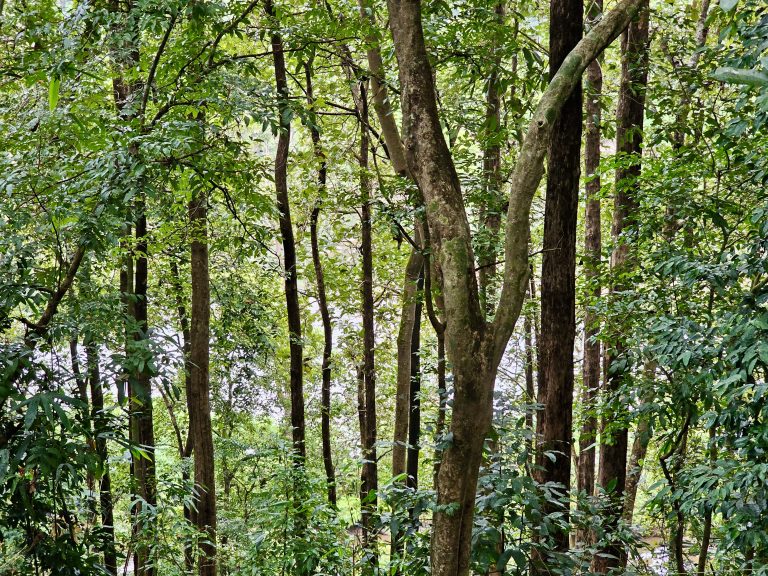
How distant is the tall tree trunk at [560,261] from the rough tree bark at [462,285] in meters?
1.18

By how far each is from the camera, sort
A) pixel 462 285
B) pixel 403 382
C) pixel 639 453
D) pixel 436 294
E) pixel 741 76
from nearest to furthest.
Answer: pixel 741 76 < pixel 462 285 < pixel 436 294 < pixel 639 453 < pixel 403 382

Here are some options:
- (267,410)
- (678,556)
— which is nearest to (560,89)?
(678,556)

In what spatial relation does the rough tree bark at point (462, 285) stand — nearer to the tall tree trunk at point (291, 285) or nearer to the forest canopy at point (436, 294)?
the forest canopy at point (436, 294)

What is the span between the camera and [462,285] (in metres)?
3.29

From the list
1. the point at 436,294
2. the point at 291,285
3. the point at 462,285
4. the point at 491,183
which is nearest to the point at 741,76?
the point at 462,285

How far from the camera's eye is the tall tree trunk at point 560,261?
4602 millimetres

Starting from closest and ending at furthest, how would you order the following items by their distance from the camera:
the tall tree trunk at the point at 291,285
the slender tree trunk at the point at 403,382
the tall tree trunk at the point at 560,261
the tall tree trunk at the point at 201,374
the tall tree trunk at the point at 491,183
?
the tall tree trunk at the point at 560,261
the tall tree trunk at the point at 491,183
the tall tree trunk at the point at 201,374
the tall tree trunk at the point at 291,285
the slender tree trunk at the point at 403,382

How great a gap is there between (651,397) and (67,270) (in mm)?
3803

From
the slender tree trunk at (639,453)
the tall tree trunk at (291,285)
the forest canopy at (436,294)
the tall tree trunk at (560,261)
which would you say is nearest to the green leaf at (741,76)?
the forest canopy at (436,294)

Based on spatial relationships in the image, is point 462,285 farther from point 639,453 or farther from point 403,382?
point 639,453

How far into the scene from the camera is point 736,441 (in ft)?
12.1

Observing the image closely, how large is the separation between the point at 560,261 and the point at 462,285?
65.4 inches

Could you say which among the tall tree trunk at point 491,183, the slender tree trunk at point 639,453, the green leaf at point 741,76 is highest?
Answer: the tall tree trunk at point 491,183

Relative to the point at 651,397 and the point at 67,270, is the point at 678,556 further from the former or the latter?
the point at 67,270
